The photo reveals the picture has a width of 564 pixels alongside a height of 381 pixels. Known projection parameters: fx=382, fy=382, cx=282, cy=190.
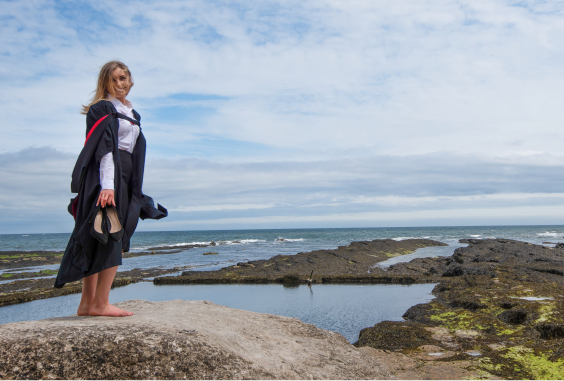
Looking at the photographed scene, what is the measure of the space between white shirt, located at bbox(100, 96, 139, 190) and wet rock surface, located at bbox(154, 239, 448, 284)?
15358 millimetres

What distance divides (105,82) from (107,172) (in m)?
1.02

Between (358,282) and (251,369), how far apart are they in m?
15.7

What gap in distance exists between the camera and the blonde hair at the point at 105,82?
3.75 meters

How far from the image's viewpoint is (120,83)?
3762mm

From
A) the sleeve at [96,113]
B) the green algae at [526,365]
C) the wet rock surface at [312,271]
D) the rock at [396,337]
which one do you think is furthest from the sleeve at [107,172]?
the wet rock surface at [312,271]

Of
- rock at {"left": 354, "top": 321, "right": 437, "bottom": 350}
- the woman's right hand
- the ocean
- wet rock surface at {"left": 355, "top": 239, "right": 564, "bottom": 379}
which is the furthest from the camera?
the ocean

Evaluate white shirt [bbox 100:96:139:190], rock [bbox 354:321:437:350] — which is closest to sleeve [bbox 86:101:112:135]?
white shirt [bbox 100:96:139:190]

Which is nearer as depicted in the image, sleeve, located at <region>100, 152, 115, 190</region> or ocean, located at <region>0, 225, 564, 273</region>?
sleeve, located at <region>100, 152, 115, 190</region>

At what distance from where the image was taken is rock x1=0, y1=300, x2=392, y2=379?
2.66 meters

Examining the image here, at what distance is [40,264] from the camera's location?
32750 millimetres

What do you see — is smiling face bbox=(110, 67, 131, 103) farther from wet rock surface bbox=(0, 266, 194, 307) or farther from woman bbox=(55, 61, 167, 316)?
wet rock surface bbox=(0, 266, 194, 307)

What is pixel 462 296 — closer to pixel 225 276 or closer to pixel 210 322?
pixel 210 322

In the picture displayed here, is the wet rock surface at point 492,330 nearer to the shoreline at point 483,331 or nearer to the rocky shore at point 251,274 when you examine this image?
the shoreline at point 483,331

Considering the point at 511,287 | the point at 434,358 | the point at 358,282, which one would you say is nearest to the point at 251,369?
the point at 434,358
